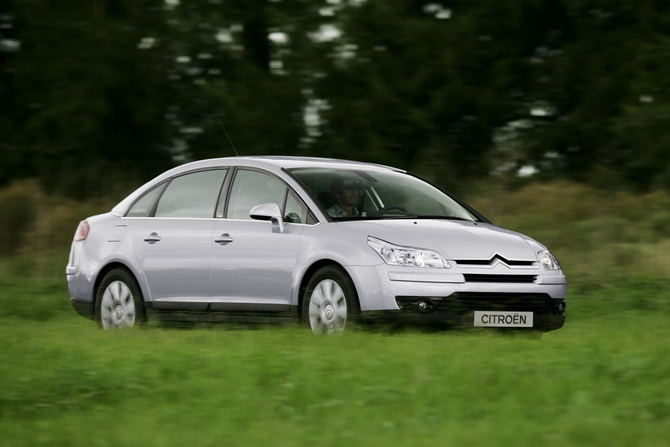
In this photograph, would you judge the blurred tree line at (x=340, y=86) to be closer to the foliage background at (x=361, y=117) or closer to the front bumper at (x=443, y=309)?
the foliage background at (x=361, y=117)

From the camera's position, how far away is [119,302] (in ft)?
36.1

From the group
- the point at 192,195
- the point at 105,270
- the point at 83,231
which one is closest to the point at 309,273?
the point at 192,195

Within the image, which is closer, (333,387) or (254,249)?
(333,387)

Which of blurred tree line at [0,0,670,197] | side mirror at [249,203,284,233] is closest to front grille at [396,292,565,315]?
side mirror at [249,203,284,233]

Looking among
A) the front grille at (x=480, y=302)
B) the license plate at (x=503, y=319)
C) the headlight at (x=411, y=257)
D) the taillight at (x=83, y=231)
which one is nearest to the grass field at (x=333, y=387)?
the license plate at (x=503, y=319)

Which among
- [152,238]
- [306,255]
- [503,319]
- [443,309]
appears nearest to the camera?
[443,309]

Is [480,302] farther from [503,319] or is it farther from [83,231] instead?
[83,231]

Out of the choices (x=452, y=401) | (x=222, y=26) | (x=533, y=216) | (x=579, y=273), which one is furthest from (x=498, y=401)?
(x=222, y=26)

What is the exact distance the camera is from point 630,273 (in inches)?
619

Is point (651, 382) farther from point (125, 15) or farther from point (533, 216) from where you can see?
point (125, 15)

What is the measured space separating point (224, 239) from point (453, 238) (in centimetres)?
208

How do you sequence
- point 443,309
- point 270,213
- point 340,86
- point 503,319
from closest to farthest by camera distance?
point 443,309 → point 503,319 → point 270,213 → point 340,86

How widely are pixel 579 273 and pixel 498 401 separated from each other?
9.71 meters

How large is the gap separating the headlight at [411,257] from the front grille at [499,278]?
194mm
